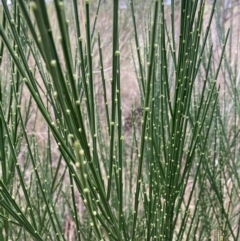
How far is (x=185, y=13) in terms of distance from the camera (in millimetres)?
733

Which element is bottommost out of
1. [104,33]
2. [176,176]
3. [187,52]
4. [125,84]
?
[176,176]

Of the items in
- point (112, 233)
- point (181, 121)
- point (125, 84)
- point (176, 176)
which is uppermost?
point (125, 84)

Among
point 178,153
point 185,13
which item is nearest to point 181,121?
point 178,153

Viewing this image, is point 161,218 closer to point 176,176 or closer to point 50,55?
point 176,176

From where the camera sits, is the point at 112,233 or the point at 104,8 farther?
the point at 104,8

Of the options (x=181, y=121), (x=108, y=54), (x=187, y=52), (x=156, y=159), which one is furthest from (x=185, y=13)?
(x=108, y=54)

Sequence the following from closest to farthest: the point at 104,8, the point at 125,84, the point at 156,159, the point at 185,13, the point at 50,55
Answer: the point at 50,55 → the point at 185,13 → the point at 156,159 → the point at 104,8 → the point at 125,84

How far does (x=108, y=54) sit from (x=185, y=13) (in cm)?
365

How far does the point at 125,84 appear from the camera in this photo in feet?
15.1

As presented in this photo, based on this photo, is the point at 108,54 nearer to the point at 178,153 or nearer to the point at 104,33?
the point at 104,33

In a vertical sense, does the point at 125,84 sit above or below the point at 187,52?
above

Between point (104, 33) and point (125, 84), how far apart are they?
0.63m

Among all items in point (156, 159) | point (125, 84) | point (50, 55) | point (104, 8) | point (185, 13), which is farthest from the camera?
point (125, 84)

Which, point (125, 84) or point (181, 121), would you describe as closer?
point (181, 121)
